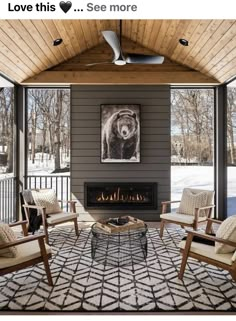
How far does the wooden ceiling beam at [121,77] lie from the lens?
5773mm

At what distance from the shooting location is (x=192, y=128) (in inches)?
→ 239

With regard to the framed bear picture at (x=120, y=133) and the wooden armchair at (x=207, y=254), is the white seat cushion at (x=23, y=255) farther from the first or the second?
the framed bear picture at (x=120, y=133)

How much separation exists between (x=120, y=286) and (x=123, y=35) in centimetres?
480

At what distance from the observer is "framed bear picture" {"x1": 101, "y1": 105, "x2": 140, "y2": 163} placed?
5930mm

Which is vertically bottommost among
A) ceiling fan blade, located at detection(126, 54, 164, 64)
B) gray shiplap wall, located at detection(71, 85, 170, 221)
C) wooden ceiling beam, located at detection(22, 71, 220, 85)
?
gray shiplap wall, located at detection(71, 85, 170, 221)

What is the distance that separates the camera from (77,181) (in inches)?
234

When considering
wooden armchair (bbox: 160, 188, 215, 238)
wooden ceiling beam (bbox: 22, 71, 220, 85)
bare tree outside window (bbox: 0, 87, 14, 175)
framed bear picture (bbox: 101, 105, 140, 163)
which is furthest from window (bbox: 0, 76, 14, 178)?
wooden armchair (bbox: 160, 188, 215, 238)

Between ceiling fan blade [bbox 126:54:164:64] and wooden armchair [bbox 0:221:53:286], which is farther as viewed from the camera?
ceiling fan blade [bbox 126:54:164:64]

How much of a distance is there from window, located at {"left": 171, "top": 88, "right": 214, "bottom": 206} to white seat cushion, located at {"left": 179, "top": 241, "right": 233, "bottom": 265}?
2.98 m

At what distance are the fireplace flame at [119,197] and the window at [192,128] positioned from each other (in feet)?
2.93

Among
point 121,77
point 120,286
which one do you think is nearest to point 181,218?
point 120,286

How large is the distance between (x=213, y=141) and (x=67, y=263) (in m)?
3.99
